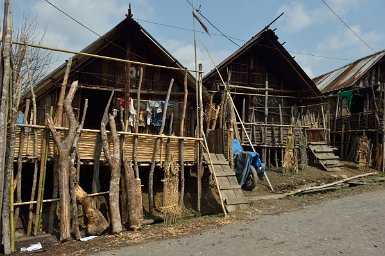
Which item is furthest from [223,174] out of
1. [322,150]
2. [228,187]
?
[322,150]

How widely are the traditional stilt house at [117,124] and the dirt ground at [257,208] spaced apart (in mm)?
601

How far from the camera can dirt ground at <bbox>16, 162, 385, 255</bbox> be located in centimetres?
671

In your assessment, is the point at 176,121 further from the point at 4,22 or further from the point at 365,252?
the point at 365,252

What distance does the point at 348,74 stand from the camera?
69.0 ft

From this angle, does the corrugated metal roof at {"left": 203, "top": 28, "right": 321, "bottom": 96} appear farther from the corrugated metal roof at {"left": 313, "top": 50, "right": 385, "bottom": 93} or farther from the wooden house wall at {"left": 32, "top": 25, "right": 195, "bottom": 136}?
the corrugated metal roof at {"left": 313, "top": 50, "right": 385, "bottom": 93}

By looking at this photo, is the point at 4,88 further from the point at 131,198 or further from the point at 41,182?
the point at 131,198

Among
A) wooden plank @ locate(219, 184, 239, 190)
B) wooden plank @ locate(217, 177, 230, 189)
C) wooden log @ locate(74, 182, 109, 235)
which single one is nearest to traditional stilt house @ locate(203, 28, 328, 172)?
wooden plank @ locate(217, 177, 230, 189)

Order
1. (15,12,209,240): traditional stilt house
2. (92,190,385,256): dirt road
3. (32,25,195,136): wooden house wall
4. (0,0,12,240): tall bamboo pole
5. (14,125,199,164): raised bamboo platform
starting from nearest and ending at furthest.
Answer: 1. (92,190,385,256): dirt road
2. (0,0,12,240): tall bamboo pole
3. (14,125,199,164): raised bamboo platform
4. (15,12,209,240): traditional stilt house
5. (32,25,195,136): wooden house wall

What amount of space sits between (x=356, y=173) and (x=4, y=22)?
45.0 feet

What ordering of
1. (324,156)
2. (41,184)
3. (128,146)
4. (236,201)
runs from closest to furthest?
1. (41,184)
2. (128,146)
3. (236,201)
4. (324,156)

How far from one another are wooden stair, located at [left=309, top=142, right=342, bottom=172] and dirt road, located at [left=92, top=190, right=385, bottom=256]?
6.22 metres

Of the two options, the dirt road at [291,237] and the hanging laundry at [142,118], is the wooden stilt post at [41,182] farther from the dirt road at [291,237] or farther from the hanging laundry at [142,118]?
the hanging laundry at [142,118]

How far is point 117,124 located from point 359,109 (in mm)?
14635

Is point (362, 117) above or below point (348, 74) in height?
below
